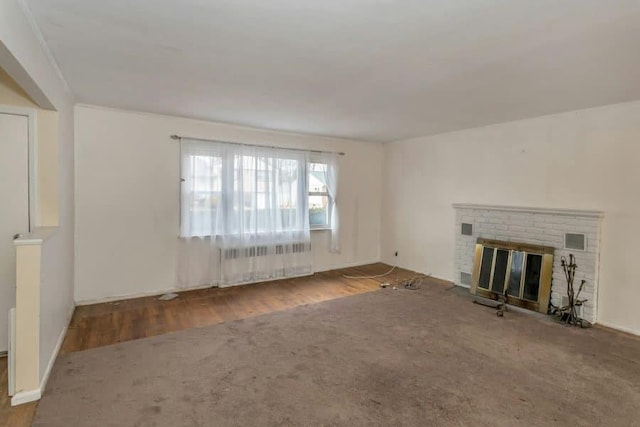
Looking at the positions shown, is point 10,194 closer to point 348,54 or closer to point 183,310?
point 183,310

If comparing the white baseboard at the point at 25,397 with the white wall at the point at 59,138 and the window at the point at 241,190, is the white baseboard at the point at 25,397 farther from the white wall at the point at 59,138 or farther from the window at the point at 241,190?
the window at the point at 241,190

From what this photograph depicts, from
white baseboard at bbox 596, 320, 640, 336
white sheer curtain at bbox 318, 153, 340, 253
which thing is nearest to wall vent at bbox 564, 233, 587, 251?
white baseboard at bbox 596, 320, 640, 336

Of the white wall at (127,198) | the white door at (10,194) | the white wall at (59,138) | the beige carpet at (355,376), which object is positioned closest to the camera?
the white wall at (59,138)

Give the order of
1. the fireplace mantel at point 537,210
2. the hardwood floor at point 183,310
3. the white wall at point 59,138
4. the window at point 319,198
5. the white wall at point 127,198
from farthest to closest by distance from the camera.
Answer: the window at point 319,198 < the white wall at point 127,198 < the fireplace mantel at point 537,210 < the hardwood floor at point 183,310 < the white wall at point 59,138

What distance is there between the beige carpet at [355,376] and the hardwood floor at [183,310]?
0.69 feet

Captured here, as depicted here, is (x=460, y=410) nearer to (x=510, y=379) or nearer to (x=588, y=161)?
(x=510, y=379)

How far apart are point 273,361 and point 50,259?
1.83 m

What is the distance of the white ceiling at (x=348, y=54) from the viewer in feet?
5.59

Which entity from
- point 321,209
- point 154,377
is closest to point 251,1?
point 154,377

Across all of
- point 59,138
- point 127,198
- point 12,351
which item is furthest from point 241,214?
point 12,351

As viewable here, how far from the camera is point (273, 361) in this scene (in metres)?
2.55

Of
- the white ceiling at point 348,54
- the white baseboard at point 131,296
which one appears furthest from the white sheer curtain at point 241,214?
the white ceiling at point 348,54

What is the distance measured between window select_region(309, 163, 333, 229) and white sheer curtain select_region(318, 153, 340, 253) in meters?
0.05

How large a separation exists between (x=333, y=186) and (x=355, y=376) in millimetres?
3524
